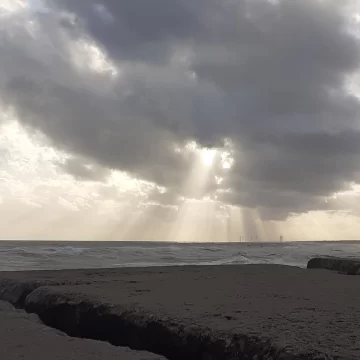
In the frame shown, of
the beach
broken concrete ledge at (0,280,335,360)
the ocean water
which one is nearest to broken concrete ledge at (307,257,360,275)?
the beach

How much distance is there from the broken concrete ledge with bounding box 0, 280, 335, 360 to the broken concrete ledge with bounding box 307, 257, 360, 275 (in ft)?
19.2

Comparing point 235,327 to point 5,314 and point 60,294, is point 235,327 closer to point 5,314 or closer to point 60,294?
point 60,294

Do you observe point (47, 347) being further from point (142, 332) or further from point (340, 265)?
point (340, 265)

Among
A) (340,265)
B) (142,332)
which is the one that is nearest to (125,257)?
(340,265)

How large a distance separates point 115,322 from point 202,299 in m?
0.94

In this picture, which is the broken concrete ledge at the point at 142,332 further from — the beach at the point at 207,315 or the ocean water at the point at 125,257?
the ocean water at the point at 125,257

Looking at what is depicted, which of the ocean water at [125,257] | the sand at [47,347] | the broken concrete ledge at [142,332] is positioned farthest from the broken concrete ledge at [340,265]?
the ocean water at [125,257]

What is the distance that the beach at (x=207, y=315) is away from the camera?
2555 millimetres

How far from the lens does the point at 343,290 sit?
4.84m

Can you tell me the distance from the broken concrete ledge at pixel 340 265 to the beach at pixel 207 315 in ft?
9.30

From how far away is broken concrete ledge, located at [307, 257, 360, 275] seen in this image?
809 cm

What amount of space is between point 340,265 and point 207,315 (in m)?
6.12

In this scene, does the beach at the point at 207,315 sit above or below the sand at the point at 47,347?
above

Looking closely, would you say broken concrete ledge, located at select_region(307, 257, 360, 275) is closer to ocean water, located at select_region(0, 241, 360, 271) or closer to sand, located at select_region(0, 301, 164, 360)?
sand, located at select_region(0, 301, 164, 360)
